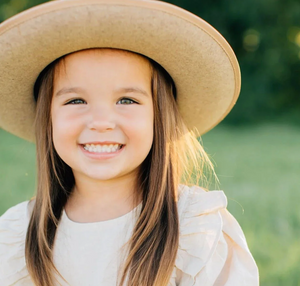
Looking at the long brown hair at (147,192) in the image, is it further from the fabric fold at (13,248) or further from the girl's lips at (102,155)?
the girl's lips at (102,155)

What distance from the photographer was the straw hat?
149 centimetres

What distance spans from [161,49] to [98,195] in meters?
0.60

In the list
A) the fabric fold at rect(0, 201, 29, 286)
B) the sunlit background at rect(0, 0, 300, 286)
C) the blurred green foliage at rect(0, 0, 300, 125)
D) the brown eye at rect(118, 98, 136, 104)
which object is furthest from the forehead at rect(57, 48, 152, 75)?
the blurred green foliage at rect(0, 0, 300, 125)

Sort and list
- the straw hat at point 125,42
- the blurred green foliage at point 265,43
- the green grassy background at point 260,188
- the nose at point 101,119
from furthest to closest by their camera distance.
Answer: the blurred green foliage at point 265,43, the green grassy background at point 260,188, the nose at point 101,119, the straw hat at point 125,42

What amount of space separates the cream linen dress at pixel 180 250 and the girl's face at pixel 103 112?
8.7 inches

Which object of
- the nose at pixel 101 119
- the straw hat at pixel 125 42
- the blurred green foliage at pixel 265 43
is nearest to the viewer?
the straw hat at pixel 125 42

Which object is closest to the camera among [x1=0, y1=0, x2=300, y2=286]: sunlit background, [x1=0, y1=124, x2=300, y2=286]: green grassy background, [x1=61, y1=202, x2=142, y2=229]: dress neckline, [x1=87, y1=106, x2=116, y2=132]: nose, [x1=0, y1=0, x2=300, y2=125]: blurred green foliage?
[x1=87, y1=106, x2=116, y2=132]: nose

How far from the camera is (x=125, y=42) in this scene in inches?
63.4

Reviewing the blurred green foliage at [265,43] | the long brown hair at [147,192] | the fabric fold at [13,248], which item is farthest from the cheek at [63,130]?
the blurred green foliage at [265,43]

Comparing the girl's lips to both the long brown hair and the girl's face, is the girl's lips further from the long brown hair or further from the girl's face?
the long brown hair

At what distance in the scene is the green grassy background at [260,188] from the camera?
277 cm

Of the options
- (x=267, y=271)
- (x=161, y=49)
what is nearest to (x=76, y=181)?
(x=161, y=49)

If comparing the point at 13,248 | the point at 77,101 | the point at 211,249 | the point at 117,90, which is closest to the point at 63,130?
the point at 77,101

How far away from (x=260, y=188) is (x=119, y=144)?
284 centimetres
